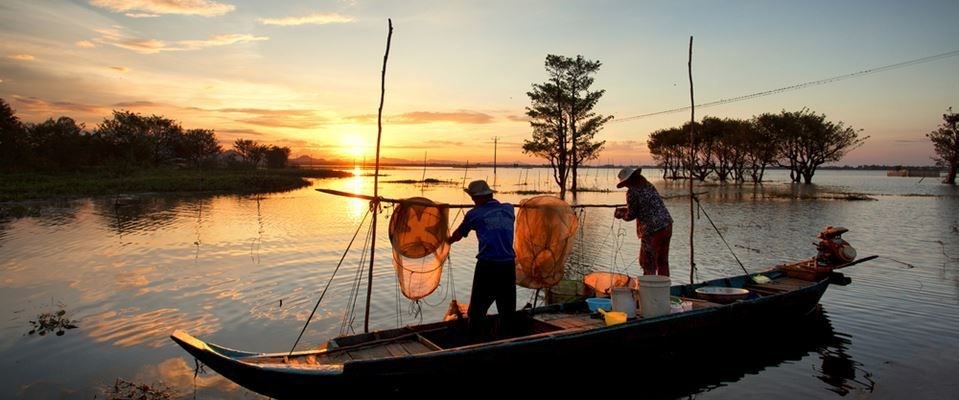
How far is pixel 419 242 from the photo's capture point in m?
6.35

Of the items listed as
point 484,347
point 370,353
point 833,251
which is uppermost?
point 833,251

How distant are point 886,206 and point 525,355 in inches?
1142

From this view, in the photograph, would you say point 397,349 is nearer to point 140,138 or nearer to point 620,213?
point 620,213

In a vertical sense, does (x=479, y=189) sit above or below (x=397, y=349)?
above

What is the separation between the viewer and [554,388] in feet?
19.0

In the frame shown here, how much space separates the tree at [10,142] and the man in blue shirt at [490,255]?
4313 centimetres

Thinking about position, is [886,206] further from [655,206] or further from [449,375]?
[449,375]

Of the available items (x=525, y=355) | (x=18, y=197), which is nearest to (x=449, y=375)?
(x=525, y=355)

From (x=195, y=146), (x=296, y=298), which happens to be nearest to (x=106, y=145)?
(x=195, y=146)

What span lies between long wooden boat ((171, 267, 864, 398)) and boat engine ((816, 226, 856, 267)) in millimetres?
831

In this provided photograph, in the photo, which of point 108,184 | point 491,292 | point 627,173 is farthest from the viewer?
point 108,184

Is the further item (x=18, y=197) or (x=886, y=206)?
(x=886, y=206)

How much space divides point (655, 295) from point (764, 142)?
178 feet

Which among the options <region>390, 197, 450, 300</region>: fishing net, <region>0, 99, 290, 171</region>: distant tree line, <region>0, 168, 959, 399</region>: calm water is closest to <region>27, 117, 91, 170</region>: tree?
<region>0, 99, 290, 171</region>: distant tree line
